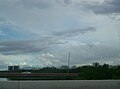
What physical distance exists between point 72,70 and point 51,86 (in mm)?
66981

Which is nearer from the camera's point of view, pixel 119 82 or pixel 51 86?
pixel 51 86

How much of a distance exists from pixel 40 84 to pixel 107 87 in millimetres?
2007

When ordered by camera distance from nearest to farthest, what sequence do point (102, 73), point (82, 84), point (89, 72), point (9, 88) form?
1. point (9, 88)
2. point (82, 84)
3. point (102, 73)
4. point (89, 72)

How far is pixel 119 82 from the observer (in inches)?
347

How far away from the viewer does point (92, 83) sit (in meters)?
8.44

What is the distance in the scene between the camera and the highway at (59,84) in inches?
311

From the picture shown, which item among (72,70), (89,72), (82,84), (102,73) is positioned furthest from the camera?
(72,70)

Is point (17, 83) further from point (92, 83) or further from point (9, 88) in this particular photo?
point (92, 83)

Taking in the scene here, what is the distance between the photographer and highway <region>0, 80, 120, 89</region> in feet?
25.9

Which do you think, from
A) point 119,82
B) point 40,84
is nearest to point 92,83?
point 119,82

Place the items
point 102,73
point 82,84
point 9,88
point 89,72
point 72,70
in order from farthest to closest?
point 72,70
point 89,72
point 102,73
point 82,84
point 9,88

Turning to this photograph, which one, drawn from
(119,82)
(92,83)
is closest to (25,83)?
(92,83)

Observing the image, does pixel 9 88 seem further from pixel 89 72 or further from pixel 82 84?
pixel 89 72

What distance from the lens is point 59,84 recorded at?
26.7ft
